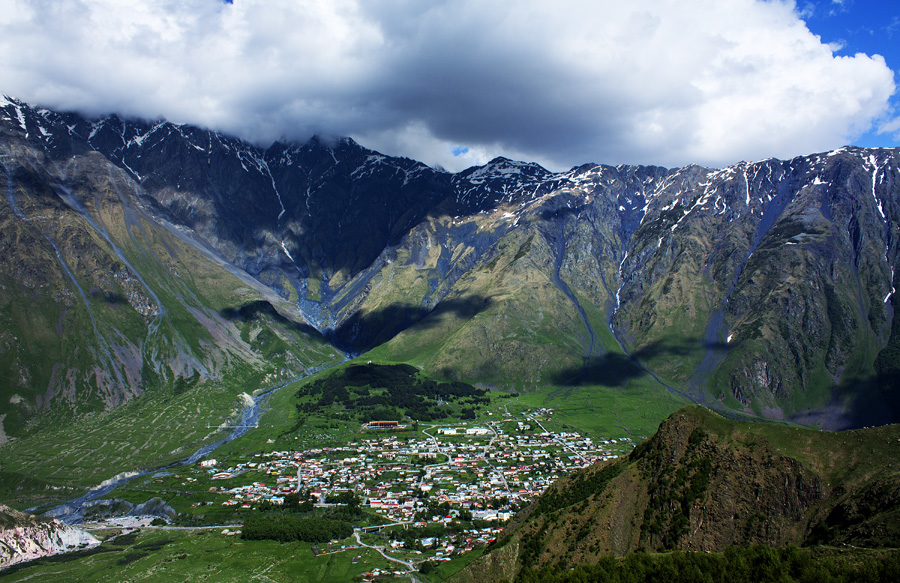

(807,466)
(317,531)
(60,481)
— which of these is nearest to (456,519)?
(317,531)

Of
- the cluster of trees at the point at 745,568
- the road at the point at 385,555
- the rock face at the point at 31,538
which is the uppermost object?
the cluster of trees at the point at 745,568

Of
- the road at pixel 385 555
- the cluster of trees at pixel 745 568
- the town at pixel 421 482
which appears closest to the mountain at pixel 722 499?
the cluster of trees at pixel 745 568

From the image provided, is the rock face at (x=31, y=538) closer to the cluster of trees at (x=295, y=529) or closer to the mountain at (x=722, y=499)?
the cluster of trees at (x=295, y=529)

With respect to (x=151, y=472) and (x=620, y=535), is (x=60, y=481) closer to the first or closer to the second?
(x=151, y=472)

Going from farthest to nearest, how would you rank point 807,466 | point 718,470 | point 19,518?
point 19,518, point 718,470, point 807,466

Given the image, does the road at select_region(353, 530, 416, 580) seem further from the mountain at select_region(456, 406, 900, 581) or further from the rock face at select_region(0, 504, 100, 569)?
the rock face at select_region(0, 504, 100, 569)

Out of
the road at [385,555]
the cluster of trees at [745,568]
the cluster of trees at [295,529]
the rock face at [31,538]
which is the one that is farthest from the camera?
the cluster of trees at [295,529]

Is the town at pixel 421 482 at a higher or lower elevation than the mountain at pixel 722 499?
lower
